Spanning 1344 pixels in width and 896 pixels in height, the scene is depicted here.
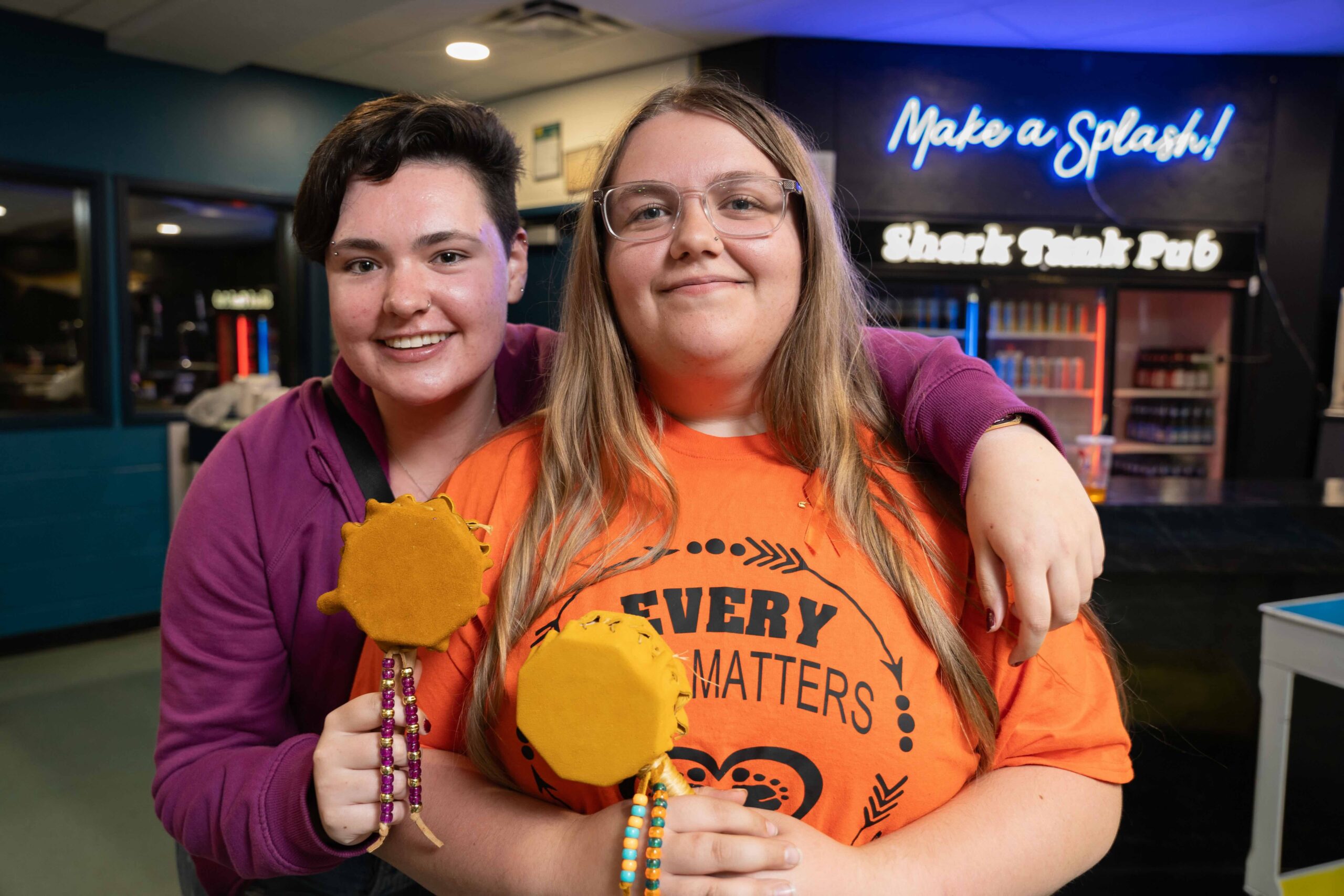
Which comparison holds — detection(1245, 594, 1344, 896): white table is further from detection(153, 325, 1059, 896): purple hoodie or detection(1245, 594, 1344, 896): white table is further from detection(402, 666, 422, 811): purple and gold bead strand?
detection(402, 666, 422, 811): purple and gold bead strand

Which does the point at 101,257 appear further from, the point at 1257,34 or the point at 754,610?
the point at 1257,34

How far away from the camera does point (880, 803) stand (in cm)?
95

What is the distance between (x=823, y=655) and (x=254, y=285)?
568 cm

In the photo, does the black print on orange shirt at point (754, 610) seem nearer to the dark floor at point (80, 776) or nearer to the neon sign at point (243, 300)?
the dark floor at point (80, 776)

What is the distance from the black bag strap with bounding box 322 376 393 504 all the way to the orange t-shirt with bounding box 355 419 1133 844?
1.01 ft

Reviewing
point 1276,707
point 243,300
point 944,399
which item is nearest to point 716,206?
point 944,399

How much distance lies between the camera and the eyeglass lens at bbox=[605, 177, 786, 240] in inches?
41.0

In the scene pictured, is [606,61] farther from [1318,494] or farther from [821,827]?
[821,827]

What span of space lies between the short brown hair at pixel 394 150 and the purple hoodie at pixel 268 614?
0.29 m

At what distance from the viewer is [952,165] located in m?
5.34

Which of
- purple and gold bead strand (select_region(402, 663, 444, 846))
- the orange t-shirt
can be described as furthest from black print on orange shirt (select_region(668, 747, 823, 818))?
purple and gold bead strand (select_region(402, 663, 444, 846))

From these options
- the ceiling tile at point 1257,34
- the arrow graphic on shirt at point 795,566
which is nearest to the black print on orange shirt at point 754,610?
the arrow graphic on shirt at point 795,566

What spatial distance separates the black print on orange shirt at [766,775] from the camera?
937 millimetres

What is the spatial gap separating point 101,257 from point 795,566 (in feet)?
16.6
